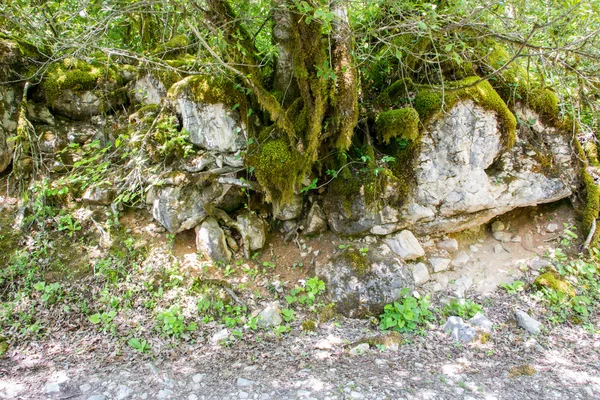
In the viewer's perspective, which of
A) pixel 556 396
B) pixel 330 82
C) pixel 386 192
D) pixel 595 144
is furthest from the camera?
pixel 595 144

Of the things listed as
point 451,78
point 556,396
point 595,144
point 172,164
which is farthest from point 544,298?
point 172,164

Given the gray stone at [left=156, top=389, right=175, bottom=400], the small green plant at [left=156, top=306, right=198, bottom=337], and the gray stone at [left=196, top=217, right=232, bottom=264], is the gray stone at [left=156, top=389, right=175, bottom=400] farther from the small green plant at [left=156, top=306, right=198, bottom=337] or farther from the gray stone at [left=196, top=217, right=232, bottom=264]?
the gray stone at [left=196, top=217, right=232, bottom=264]

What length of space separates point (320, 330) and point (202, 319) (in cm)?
145

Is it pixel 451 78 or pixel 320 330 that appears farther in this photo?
pixel 451 78

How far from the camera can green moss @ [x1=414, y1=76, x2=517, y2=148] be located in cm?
462

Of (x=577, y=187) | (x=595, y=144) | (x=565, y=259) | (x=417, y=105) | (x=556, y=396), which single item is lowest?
(x=556, y=396)

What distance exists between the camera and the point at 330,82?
165 inches

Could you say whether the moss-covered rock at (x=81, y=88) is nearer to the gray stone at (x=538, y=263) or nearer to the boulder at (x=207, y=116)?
the boulder at (x=207, y=116)

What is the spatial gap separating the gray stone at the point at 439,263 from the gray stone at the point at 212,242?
3065 mm

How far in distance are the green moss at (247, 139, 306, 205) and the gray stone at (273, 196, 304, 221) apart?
33 cm

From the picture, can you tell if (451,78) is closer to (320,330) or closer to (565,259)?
(565,259)

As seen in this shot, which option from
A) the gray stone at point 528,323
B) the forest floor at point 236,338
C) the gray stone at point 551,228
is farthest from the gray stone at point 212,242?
the gray stone at point 551,228

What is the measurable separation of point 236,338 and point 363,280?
5.73 feet

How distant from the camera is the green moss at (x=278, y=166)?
14.2 ft
